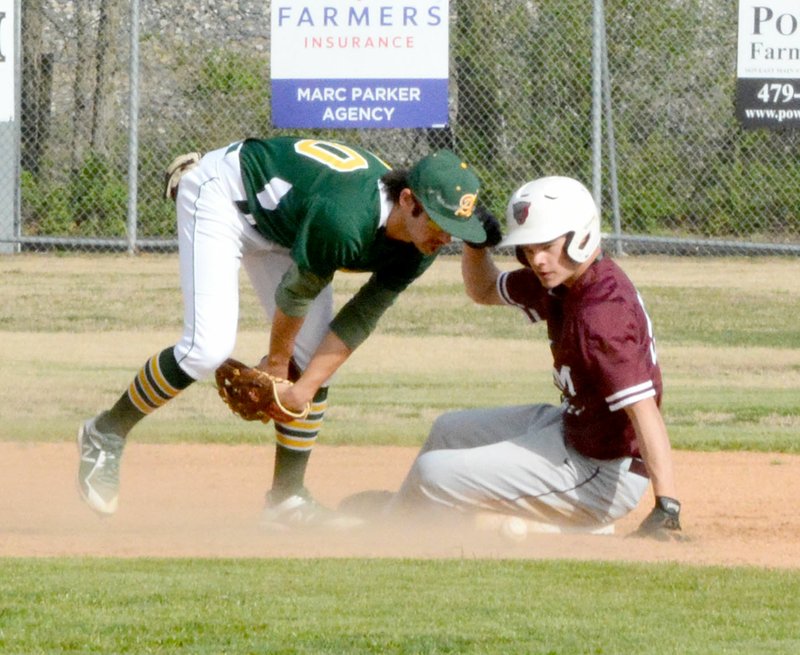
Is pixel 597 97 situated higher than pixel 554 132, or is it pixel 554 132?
pixel 597 97

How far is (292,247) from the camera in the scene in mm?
5516

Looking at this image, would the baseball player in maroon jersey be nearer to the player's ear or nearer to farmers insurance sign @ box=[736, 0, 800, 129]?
the player's ear

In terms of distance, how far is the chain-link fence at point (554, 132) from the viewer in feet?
49.4

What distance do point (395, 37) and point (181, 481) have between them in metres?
7.24

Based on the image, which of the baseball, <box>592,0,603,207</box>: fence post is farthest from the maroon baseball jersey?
<box>592,0,603,207</box>: fence post

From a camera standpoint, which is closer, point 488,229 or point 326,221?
point 326,221

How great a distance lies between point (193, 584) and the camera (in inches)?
186

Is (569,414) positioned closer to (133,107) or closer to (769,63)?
(769,63)

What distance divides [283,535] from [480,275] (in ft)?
3.90

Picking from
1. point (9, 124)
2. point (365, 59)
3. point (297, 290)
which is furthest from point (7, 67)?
point (297, 290)

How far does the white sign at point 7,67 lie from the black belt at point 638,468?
938cm

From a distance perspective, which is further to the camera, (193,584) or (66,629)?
(193,584)

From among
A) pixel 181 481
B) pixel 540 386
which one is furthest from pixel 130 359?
pixel 181 481

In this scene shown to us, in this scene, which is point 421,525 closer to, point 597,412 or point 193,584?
point 597,412
